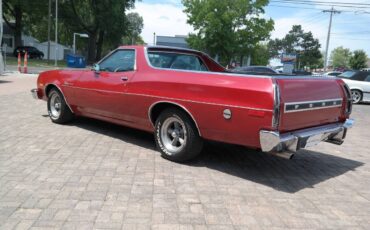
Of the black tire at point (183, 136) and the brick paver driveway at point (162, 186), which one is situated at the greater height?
the black tire at point (183, 136)

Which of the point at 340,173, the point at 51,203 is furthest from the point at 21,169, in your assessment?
the point at 340,173

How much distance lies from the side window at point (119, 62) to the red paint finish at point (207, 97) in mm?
109

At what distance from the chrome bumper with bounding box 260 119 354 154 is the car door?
253 centimetres

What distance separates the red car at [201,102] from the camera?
4574mm

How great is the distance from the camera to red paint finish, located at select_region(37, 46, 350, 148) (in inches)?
181

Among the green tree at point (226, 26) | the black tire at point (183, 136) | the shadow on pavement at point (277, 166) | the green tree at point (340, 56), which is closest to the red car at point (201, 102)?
the black tire at point (183, 136)

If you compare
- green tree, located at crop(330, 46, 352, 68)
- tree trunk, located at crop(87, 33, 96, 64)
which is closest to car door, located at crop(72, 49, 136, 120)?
tree trunk, located at crop(87, 33, 96, 64)

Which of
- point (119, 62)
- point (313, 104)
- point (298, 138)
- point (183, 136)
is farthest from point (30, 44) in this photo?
point (298, 138)

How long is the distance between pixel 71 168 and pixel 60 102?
3.00 meters

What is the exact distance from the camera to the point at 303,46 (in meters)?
116

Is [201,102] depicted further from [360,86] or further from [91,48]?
[91,48]

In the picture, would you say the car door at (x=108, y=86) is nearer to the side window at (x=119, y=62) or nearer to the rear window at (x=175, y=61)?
the side window at (x=119, y=62)

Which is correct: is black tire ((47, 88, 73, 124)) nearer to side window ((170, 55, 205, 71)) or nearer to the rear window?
the rear window

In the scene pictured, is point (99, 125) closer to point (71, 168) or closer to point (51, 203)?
point (71, 168)
